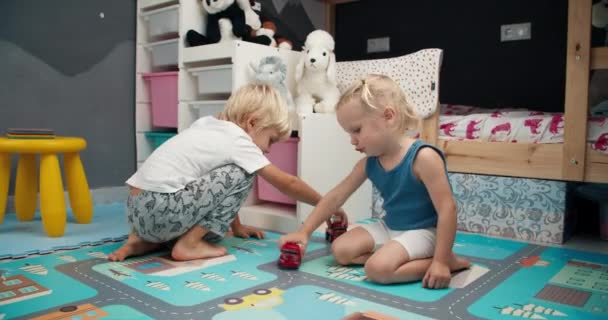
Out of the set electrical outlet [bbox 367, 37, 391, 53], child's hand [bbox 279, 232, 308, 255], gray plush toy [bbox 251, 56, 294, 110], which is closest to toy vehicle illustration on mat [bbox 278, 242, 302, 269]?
child's hand [bbox 279, 232, 308, 255]

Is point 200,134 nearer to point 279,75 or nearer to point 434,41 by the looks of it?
point 279,75

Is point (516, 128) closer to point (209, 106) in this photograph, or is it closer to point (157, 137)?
point (209, 106)

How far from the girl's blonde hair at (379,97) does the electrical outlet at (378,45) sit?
1.48 metres

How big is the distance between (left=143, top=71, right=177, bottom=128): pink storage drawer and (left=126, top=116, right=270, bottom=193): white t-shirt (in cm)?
87

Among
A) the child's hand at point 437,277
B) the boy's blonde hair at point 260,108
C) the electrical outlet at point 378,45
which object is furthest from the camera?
the electrical outlet at point 378,45

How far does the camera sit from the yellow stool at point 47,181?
63.4 inches

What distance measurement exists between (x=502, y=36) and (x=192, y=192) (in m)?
1.63

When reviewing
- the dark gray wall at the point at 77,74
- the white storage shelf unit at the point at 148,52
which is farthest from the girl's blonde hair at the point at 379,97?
the dark gray wall at the point at 77,74

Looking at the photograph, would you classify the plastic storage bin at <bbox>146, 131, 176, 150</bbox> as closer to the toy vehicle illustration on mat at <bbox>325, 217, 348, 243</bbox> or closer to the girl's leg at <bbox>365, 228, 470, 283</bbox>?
the toy vehicle illustration on mat at <bbox>325, 217, 348, 243</bbox>

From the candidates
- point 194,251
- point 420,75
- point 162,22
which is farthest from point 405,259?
point 162,22

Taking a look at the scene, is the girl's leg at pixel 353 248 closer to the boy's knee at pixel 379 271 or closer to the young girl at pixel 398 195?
the young girl at pixel 398 195

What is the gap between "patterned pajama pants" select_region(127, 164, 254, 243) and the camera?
1323mm

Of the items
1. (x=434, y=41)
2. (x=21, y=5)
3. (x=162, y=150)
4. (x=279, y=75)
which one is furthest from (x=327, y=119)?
(x=21, y=5)

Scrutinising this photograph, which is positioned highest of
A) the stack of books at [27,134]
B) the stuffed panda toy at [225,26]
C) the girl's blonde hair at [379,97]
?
the stuffed panda toy at [225,26]
